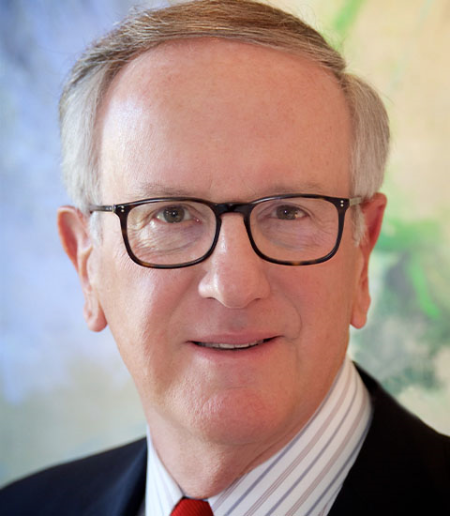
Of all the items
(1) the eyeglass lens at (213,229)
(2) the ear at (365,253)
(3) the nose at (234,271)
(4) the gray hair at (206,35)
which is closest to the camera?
(3) the nose at (234,271)

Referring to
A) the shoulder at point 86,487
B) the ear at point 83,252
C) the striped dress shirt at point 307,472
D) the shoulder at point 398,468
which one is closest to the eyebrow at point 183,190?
the ear at point 83,252

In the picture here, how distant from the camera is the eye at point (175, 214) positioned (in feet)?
6.03

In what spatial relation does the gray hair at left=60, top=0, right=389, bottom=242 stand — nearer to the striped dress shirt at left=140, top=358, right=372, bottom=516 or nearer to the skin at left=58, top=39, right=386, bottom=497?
the skin at left=58, top=39, right=386, bottom=497

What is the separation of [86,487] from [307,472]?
1002 mm

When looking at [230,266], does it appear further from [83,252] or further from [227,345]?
[83,252]

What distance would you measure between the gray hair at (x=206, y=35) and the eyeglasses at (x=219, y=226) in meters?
0.19

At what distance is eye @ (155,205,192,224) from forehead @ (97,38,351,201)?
69 mm

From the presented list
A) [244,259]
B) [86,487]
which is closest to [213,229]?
[244,259]

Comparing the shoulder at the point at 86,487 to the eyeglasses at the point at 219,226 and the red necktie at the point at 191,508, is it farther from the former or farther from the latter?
the eyeglasses at the point at 219,226

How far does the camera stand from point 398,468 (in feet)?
6.03

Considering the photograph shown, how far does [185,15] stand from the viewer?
196cm

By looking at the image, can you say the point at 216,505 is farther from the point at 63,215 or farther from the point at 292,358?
the point at 63,215

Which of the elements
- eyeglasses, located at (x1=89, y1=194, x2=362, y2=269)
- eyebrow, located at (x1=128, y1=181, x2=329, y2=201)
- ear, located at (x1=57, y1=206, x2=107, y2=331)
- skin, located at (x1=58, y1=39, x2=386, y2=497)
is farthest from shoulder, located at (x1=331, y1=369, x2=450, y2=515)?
ear, located at (x1=57, y1=206, x2=107, y2=331)

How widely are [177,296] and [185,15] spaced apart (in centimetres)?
83
